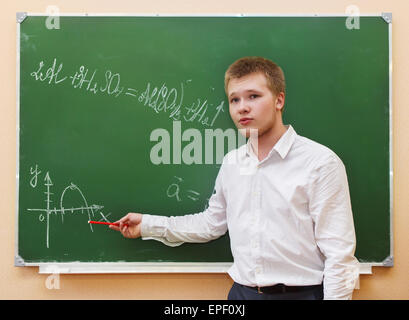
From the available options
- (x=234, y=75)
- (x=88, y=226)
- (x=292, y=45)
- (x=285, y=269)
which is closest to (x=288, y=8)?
(x=292, y=45)

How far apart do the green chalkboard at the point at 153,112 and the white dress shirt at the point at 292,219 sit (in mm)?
268

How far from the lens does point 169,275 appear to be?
1.82 m

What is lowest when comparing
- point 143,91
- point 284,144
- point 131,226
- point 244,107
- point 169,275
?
point 169,275

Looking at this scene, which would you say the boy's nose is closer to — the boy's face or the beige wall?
the boy's face

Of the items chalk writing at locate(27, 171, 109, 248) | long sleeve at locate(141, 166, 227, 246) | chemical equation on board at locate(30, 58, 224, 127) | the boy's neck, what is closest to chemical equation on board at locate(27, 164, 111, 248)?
chalk writing at locate(27, 171, 109, 248)

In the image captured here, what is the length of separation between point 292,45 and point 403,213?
3.38 feet

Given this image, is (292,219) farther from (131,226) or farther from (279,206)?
(131,226)

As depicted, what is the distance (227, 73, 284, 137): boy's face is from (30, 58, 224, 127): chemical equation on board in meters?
0.22

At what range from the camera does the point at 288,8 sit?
5.91 ft

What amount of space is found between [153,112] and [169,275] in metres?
0.85

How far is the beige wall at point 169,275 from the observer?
1.79 metres

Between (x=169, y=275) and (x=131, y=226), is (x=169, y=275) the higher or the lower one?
the lower one

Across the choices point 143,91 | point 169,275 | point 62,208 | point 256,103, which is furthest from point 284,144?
point 62,208

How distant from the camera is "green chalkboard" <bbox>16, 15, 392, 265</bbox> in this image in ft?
5.78
